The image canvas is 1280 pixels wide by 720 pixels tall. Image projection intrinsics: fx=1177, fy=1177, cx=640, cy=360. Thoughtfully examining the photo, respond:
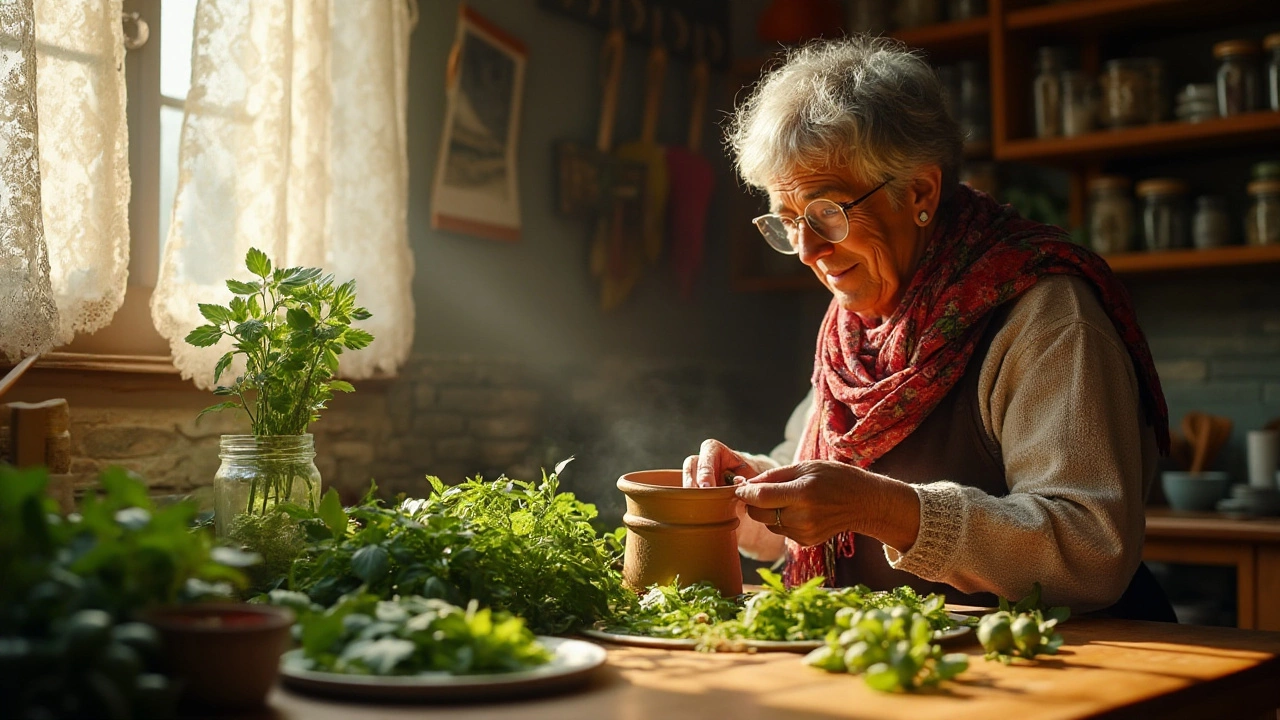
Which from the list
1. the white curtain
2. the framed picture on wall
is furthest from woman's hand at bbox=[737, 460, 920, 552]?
the framed picture on wall

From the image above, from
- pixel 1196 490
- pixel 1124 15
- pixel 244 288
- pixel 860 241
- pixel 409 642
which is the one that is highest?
pixel 1124 15

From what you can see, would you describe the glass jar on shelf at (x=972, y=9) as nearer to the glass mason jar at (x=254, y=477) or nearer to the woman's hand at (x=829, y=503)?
the woman's hand at (x=829, y=503)

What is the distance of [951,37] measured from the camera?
3.83m

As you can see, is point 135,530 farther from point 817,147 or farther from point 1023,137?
point 1023,137

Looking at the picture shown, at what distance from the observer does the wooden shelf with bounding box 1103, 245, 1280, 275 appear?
3.23 meters

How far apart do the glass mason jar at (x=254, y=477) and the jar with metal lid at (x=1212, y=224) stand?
2.87 metres

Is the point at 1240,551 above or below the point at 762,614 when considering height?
below

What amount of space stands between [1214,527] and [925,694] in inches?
91.6

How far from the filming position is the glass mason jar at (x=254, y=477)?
133 cm

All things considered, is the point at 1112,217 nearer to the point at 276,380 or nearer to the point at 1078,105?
the point at 1078,105

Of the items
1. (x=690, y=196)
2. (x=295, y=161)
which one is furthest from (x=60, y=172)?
(x=690, y=196)

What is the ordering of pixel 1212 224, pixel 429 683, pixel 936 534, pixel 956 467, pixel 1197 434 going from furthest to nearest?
pixel 1197 434 → pixel 1212 224 → pixel 956 467 → pixel 936 534 → pixel 429 683

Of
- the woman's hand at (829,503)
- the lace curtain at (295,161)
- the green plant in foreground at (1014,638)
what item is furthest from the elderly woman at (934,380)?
the lace curtain at (295,161)

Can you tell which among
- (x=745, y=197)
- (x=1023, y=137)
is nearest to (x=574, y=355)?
(x=745, y=197)
